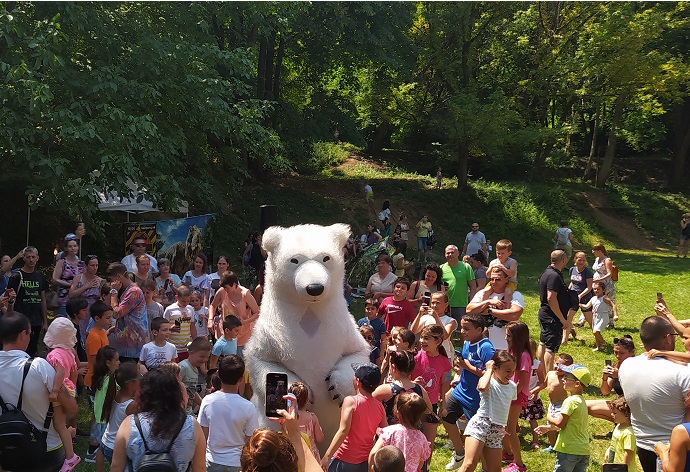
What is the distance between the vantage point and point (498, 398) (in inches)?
199

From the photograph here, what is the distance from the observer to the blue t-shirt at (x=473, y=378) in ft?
18.8

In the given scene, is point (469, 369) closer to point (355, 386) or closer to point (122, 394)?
point (355, 386)

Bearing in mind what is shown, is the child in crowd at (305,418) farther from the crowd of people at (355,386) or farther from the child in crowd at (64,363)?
the child in crowd at (64,363)

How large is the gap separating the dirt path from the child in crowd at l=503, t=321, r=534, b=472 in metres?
22.3

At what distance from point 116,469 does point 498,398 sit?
290cm

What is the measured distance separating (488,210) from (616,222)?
5.49m

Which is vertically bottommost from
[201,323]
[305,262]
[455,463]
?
[455,463]

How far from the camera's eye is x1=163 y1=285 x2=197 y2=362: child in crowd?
24.5 feet

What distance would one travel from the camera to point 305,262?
219 inches

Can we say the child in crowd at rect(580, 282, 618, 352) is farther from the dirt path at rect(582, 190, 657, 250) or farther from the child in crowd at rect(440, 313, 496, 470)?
the dirt path at rect(582, 190, 657, 250)

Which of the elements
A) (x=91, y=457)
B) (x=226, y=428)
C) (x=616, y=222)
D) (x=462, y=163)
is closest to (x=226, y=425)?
(x=226, y=428)

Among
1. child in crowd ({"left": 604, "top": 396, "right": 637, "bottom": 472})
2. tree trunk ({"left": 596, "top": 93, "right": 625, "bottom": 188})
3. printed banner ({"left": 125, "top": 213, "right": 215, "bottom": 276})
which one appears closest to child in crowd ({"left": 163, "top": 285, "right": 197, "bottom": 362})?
child in crowd ({"left": 604, "top": 396, "right": 637, "bottom": 472})

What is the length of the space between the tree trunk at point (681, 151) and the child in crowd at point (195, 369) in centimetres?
3060


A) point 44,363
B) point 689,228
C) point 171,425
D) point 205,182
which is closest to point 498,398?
point 171,425
